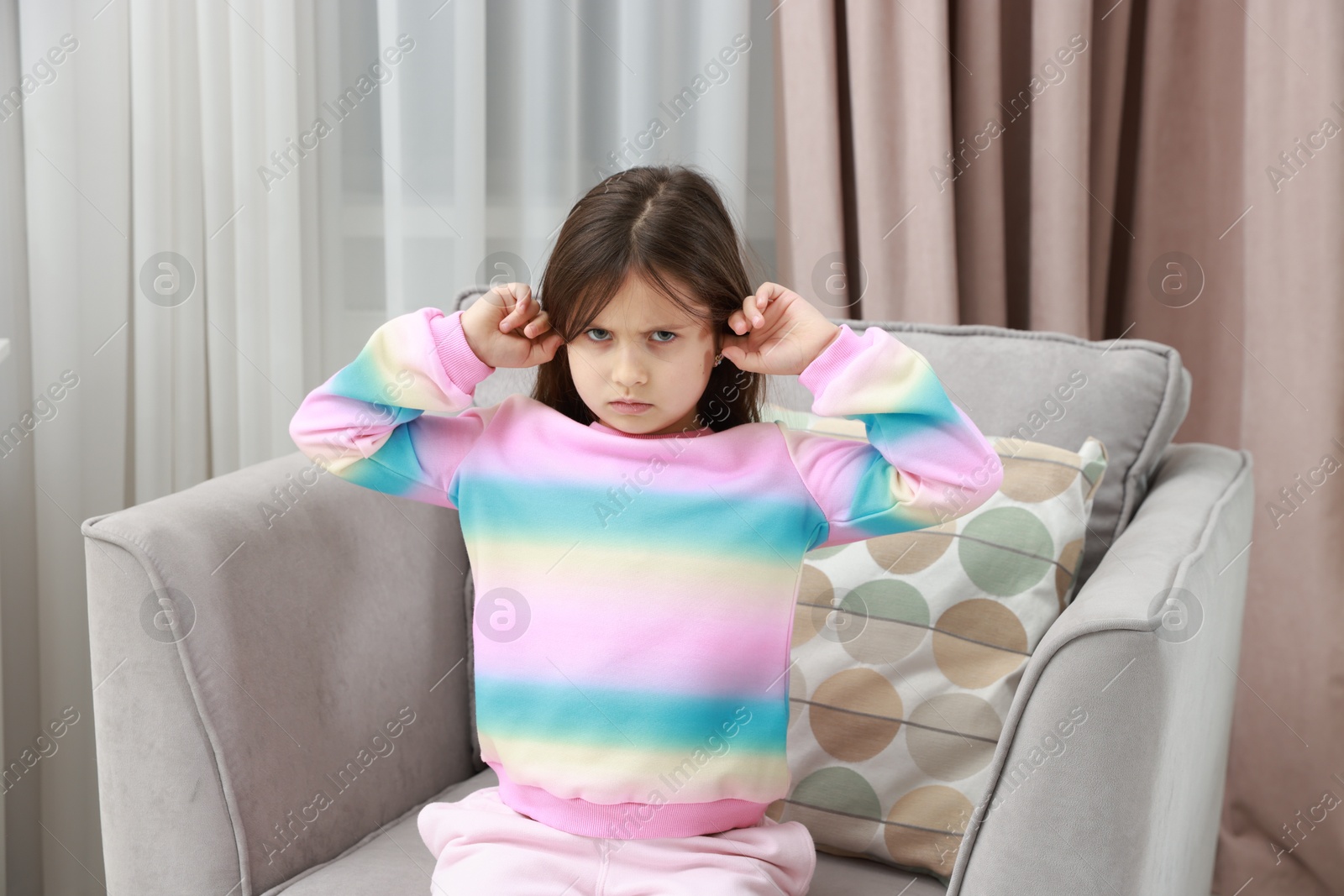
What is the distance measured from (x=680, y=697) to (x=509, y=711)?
0.47ft

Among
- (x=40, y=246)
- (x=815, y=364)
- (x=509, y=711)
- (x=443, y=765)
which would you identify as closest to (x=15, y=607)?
(x=40, y=246)

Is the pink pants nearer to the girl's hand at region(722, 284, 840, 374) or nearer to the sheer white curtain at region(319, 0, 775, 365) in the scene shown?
the girl's hand at region(722, 284, 840, 374)

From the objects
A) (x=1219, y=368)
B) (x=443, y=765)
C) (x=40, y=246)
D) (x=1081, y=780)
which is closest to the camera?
(x=1081, y=780)

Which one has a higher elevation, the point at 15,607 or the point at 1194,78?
the point at 1194,78

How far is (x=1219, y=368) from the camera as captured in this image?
5.85 feet

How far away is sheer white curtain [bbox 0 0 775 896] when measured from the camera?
1.53m

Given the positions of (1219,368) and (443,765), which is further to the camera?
(1219,368)

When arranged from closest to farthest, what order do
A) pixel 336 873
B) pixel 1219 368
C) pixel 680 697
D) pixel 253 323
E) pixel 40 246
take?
pixel 680 697 < pixel 336 873 < pixel 40 246 < pixel 253 323 < pixel 1219 368

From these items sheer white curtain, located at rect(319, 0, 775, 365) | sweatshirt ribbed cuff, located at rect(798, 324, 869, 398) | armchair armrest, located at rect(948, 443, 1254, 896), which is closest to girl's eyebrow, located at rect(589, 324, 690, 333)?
sweatshirt ribbed cuff, located at rect(798, 324, 869, 398)

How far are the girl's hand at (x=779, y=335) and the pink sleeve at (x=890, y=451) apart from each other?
1 centimetres

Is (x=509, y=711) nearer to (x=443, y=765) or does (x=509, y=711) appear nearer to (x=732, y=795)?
(x=732, y=795)

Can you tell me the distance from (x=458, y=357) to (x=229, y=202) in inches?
33.7

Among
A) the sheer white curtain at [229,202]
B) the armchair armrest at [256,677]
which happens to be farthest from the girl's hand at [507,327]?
the sheer white curtain at [229,202]

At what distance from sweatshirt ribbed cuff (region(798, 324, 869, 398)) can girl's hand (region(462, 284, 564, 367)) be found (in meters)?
0.22
